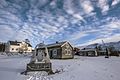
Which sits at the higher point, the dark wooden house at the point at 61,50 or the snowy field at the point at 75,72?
the dark wooden house at the point at 61,50

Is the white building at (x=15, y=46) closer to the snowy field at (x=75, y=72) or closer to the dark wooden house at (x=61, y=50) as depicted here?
the dark wooden house at (x=61, y=50)

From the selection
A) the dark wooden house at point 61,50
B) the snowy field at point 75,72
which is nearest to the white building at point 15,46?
the dark wooden house at point 61,50

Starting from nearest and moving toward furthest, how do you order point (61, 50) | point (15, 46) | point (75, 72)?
1. point (75, 72)
2. point (61, 50)
3. point (15, 46)

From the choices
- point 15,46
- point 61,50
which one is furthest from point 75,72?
point 15,46

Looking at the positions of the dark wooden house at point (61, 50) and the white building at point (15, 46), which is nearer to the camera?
the dark wooden house at point (61, 50)

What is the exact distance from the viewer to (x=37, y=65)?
1420 centimetres

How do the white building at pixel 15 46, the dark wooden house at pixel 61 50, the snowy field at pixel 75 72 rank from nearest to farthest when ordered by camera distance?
the snowy field at pixel 75 72 → the dark wooden house at pixel 61 50 → the white building at pixel 15 46

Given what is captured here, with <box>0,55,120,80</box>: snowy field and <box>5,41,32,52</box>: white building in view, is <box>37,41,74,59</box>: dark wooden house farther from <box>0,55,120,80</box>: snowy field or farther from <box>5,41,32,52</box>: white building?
<box>5,41,32,52</box>: white building

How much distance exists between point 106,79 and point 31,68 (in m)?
7.20

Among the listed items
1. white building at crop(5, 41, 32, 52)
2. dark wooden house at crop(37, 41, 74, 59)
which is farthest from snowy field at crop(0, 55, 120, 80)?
white building at crop(5, 41, 32, 52)

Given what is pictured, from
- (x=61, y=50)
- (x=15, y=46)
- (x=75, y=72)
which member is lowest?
(x=75, y=72)

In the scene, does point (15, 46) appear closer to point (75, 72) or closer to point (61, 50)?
point (61, 50)

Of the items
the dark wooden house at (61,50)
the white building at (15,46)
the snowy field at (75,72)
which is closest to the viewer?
the snowy field at (75,72)

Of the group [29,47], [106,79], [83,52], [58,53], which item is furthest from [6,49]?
[106,79]
